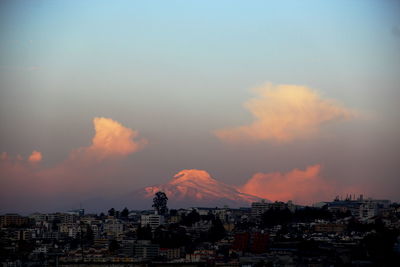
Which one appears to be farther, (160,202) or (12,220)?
(160,202)

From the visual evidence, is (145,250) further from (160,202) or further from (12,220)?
(160,202)

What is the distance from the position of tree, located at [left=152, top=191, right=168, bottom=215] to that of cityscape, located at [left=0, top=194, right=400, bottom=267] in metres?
0.08

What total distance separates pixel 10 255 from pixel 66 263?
682cm

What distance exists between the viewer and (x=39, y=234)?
69000 millimetres

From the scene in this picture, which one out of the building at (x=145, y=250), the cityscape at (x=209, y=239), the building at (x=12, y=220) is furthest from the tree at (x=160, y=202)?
the building at (x=145, y=250)

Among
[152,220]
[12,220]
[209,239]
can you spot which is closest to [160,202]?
[152,220]

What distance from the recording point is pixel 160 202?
8750 cm

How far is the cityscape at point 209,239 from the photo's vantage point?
4891 centimetres

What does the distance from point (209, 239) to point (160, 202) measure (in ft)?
70.1

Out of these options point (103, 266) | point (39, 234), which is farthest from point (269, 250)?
point (39, 234)

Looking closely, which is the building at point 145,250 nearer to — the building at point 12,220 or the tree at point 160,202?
the building at point 12,220

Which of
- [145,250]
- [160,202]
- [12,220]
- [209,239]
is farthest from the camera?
[160,202]

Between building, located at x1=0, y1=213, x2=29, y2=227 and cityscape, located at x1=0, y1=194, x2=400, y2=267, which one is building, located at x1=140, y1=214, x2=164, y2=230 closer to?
cityscape, located at x1=0, y1=194, x2=400, y2=267

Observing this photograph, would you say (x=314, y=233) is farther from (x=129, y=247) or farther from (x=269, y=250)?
(x=129, y=247)
